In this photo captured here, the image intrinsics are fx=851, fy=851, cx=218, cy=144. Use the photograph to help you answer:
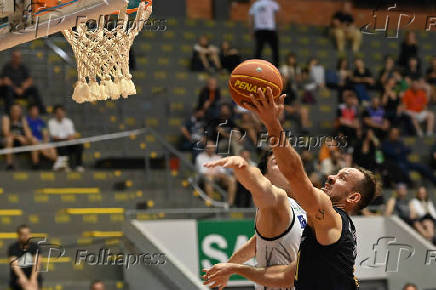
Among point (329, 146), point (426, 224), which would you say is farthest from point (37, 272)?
point (426, 224)

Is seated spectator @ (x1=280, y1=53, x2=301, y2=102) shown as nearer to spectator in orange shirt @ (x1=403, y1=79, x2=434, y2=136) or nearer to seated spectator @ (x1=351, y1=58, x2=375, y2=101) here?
seated spectator @ (x1=351, y1=58, x2=375, y2=101)

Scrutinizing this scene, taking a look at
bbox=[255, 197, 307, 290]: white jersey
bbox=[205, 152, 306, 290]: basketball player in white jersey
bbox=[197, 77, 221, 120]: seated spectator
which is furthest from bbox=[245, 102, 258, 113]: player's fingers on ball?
bbox=[197, 77, 221, 120]: seated spectator

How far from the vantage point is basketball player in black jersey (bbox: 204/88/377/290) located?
4174 millimetres

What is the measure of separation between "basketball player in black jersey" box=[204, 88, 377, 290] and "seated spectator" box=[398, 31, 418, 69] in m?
12.0

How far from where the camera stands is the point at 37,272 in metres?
9.44

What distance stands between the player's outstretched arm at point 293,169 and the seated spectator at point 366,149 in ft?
28.1

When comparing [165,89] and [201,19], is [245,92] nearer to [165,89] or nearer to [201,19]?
[165,89]

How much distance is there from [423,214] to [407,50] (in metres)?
4.99

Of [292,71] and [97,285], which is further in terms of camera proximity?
[292,71]

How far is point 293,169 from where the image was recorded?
4.14 meters

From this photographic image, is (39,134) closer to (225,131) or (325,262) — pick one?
(225,131)

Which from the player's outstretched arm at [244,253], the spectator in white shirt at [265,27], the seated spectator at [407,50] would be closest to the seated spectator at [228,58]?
the spectator in white shirt at [265,27]

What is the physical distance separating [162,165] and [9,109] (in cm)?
230

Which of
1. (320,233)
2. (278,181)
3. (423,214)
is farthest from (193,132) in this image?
(320,233)
